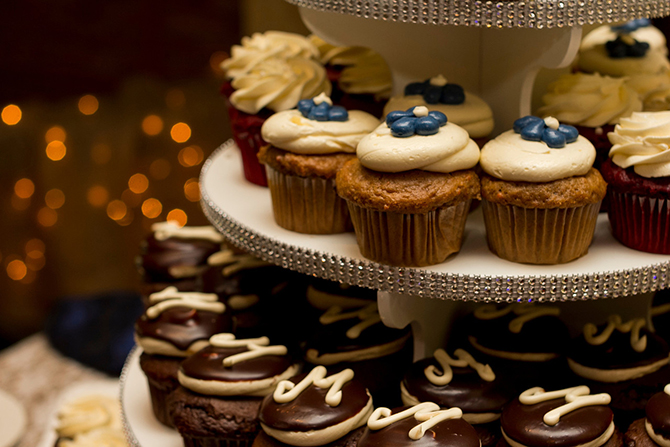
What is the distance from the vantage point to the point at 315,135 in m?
2.08

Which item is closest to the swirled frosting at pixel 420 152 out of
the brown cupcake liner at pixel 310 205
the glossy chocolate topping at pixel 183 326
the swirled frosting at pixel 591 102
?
the brown cupcake liner at pixel 310 205

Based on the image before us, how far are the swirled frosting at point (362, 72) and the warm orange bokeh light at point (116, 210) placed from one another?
297cm

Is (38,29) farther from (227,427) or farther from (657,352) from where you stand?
(657,352)

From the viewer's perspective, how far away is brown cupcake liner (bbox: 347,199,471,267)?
1869 millimetres

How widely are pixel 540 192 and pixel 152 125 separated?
3932 millimetres

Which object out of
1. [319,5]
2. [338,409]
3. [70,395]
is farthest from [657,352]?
[70,395]

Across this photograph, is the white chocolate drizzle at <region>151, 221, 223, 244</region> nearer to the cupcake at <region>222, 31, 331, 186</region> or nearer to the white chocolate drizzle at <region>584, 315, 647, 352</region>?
the cupcake at <region>222, 31, 331, 186</region>

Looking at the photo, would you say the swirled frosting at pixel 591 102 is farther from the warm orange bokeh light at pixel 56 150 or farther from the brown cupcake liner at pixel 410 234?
the warm orange bokeh light at pixel 56 150

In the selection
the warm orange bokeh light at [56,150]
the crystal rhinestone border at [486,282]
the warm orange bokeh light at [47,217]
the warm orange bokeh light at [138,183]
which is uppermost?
the crystal rhinestone border at [486,282]

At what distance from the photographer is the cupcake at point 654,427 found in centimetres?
177

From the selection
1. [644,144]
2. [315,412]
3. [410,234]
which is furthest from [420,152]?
[315,412]

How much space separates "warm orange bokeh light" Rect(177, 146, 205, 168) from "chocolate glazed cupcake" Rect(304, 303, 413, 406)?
10.9 feet

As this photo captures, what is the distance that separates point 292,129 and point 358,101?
25.0 inches

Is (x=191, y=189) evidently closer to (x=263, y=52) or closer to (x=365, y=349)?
(x=263, y=52)
